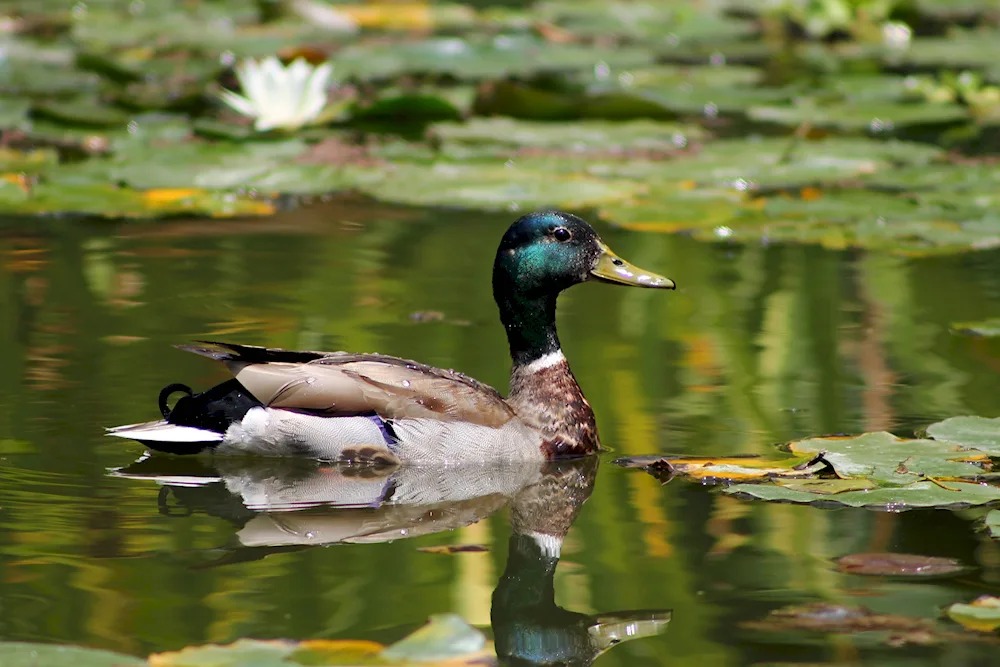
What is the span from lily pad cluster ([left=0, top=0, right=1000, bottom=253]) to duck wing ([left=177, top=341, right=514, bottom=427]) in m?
3.03

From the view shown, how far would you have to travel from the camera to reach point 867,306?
7.73m

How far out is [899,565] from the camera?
14.4 feet

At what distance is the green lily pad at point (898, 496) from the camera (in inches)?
188

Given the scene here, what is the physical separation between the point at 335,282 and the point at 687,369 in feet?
7.07

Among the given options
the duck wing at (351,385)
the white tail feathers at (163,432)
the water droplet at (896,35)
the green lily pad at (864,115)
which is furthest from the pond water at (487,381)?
the water droplet at (896,35)

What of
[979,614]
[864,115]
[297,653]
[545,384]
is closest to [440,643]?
[297,653]

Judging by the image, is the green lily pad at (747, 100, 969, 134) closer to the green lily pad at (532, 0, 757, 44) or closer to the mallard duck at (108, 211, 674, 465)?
the green lily pad at (532, 0, 757, 44)

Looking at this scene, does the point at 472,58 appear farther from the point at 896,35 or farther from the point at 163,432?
the point at 163,432

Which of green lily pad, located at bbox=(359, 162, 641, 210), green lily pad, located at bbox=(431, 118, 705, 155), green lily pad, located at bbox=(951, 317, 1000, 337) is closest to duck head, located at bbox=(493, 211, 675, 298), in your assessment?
Answer: green lily pad, located at bbox=(951, 317, 1000, 337)

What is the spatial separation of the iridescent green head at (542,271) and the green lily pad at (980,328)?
1688mm

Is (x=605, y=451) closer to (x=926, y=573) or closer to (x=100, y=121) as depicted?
(x=926, y=573)

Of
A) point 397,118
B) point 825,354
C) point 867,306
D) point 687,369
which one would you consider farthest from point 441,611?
point 397,118

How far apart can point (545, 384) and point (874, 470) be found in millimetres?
1427

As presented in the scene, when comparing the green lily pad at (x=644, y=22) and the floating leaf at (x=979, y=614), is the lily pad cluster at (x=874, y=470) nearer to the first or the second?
the floating leaf at (x=979, y=614)
